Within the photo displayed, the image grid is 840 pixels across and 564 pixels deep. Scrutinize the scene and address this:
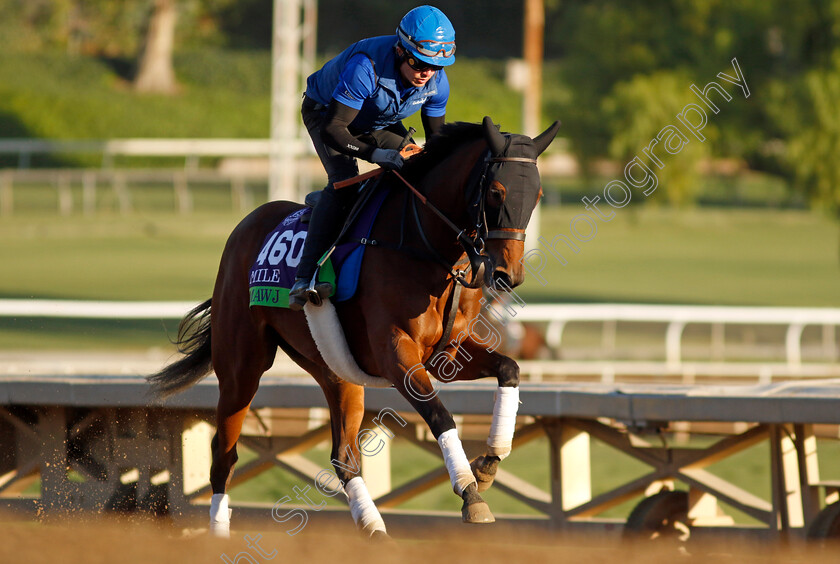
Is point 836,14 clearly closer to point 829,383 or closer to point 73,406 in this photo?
point 829,383

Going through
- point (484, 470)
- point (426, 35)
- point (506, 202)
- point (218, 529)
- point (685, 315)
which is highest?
point (426, 35)

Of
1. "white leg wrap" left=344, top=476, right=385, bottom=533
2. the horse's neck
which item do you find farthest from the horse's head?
"white leg wrap" left=344, top=476, right=385, bottom=533

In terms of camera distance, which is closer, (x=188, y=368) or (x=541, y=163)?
(x=188, y=368)

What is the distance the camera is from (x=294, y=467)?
6703 mm

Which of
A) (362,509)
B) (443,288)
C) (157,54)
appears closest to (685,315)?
(362,509)

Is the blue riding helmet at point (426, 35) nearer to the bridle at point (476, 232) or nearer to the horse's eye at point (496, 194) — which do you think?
the bridle at point (476, 232)

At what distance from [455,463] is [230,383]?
1.42m

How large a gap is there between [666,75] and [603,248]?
1309 centimetres

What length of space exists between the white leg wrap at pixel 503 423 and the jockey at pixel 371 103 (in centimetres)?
76

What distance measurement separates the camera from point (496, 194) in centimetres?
405

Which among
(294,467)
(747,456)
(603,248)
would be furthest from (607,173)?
(294,467)

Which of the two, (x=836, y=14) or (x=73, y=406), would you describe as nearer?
(x=73, y=406)

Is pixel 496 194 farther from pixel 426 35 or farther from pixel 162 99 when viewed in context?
pixel 162 99

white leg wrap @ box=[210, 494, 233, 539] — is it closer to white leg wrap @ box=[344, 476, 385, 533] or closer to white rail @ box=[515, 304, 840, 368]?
white leg wrap @ box=[344, 476, 385, 533]
